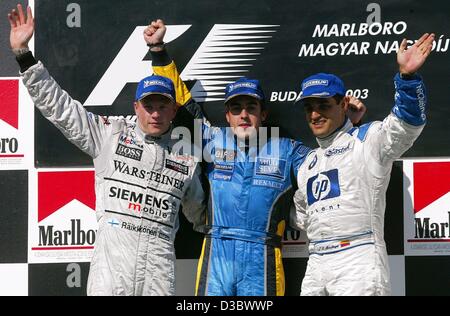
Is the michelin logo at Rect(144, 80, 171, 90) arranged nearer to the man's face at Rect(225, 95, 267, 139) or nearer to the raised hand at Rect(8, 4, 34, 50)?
the man's face at Rect(225, 95, 267, 139)

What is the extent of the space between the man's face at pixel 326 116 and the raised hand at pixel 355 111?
31cm

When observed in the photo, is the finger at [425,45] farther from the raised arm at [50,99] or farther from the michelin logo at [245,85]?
the raised arm at [50,99]

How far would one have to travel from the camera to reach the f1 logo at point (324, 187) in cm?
485

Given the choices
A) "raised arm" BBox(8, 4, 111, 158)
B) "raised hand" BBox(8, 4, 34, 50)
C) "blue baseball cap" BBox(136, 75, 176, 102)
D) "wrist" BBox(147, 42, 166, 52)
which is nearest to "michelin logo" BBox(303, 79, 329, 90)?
"blue baseball cap" BBox(136, 75, 176, 102)

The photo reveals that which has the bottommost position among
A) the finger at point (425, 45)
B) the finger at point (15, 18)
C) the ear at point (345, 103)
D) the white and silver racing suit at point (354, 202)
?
the white and silver racing suit at point (354, 202)

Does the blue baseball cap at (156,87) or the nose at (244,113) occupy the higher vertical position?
the blue baseball cap at (156,87)

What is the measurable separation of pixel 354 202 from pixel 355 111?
0.74 m

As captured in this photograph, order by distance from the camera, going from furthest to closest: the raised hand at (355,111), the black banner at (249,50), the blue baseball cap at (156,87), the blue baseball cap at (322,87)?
the black banner at (249,50)
the raised hand at (355,111)
the blue baseball cap at (156,87)
the blue baseball cap at (322,87)

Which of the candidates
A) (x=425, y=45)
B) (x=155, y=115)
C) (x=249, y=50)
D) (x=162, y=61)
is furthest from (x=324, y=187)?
(x=162, y=61)

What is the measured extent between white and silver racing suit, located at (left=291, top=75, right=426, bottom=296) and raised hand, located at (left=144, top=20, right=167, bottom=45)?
1.17 m

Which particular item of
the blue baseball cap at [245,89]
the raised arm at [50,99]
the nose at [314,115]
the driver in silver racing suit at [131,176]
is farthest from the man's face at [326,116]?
the raised arm at [50,99]

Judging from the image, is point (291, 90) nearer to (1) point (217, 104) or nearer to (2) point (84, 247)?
(1) point (217, 104)

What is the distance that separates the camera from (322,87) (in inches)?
196

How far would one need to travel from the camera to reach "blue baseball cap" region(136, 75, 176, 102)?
5.12m
